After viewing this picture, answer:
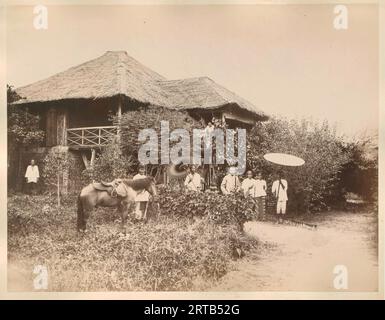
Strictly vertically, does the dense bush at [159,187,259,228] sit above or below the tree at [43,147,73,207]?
below

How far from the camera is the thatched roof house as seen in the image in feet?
12.4

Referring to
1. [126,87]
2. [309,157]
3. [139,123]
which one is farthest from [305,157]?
[126,87]

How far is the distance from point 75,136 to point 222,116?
1566 millimetres

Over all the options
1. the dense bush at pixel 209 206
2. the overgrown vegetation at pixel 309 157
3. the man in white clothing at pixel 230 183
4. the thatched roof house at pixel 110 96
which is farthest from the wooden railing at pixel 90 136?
the overgrown vegetation at pixel 309 157

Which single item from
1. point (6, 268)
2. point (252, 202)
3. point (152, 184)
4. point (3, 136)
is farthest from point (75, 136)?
point (252, 202)

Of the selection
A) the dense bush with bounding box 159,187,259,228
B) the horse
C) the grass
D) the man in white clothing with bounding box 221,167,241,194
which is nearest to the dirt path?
the grass

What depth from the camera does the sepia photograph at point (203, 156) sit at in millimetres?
3672

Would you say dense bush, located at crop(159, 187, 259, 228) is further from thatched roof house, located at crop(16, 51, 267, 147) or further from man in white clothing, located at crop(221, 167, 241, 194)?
thatched roof house, located at crop(16, 51, 267, 147)

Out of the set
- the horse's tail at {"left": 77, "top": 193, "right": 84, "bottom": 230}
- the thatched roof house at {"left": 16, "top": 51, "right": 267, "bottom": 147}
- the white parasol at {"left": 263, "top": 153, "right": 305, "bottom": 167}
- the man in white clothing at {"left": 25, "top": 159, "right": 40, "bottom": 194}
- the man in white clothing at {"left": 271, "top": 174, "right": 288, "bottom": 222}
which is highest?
the thatched roof house at {"left": 16, "top": 51, "right": 267, "bottom": 147}

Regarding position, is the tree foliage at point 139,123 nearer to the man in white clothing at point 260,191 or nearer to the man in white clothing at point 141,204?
the man in white clothing at point 141,204

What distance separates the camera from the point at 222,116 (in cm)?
388

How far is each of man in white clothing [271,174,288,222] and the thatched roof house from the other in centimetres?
68

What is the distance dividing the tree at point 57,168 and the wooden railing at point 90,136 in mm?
153

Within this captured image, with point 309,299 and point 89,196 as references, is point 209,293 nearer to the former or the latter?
point 309,299
